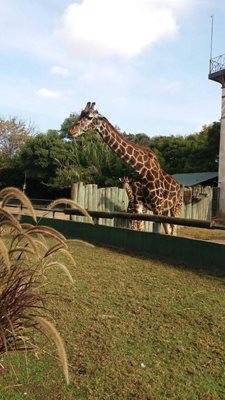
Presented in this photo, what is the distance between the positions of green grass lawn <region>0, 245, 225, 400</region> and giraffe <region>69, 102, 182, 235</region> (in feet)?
17.7

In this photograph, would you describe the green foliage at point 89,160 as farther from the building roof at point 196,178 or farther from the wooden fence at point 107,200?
the wooden fence at point 107,200

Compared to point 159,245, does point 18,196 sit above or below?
above

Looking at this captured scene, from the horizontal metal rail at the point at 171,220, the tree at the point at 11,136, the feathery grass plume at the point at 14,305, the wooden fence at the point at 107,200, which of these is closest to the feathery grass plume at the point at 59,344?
the feathery grass plume at the point at 14,305

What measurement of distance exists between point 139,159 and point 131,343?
804 cm

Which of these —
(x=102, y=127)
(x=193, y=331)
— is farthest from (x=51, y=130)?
(x=193, y=331)

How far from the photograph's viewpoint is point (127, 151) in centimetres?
1176

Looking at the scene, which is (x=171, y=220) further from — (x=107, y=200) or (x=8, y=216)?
(x=107, y=200)

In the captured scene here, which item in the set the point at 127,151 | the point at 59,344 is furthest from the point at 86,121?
the point at 59,344

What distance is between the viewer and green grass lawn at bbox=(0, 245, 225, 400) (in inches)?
132

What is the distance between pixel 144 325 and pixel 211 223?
3.09 m

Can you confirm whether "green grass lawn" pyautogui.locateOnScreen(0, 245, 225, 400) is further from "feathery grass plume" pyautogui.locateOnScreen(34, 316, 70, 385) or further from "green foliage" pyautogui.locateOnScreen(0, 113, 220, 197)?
"green foliage" pyautogui.locateOnScreen(0, 113, 220, 197)

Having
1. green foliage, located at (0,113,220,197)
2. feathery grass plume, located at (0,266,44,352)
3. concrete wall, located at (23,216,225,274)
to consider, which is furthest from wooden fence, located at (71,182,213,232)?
green foliage, located at (0,113,220,197)

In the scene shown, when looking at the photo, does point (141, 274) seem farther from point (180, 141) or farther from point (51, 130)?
point (51, 130)

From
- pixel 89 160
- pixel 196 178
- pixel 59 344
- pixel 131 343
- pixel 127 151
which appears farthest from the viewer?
pixel 89 160
